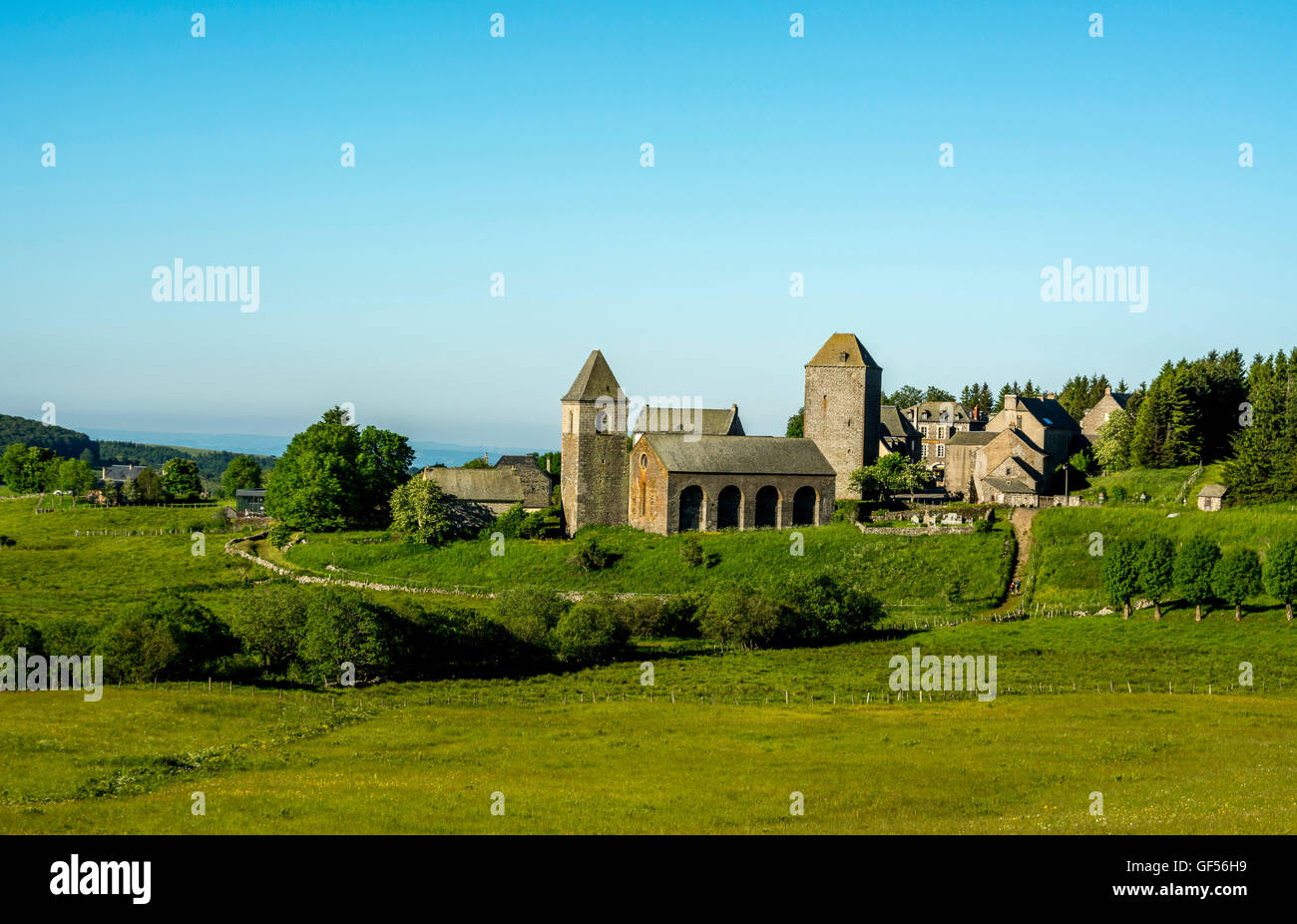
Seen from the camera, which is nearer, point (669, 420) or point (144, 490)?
point (669, 420)

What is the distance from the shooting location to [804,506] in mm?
76062

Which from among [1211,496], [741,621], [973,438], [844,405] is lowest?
[741,621]

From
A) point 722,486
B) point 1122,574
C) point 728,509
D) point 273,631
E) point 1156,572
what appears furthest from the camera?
point 728,509

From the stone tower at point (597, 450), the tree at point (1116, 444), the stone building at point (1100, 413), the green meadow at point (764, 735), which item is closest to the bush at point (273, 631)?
the green meadow at point (764, 735)

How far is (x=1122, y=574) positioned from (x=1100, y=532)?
9948 mm

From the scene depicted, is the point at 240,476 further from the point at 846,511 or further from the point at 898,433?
the point at 846,511

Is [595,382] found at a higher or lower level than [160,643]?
higher

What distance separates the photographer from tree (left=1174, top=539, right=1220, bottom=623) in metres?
52.2

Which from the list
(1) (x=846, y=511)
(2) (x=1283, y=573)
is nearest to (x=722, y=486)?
(1) (x=846, y=511)

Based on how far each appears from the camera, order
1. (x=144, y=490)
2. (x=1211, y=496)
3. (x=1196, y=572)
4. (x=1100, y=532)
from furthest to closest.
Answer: (x=144, y=490)
(x=1211, y=496)
(x=1100, y=532)
(x=1196, y=572)

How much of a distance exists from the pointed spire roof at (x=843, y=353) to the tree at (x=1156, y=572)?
98.3ft

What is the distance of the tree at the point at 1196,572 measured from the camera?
5216cm

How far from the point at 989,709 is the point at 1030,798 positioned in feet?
43.2

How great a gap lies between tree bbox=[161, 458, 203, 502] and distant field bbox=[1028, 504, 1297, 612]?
87.5 meters
